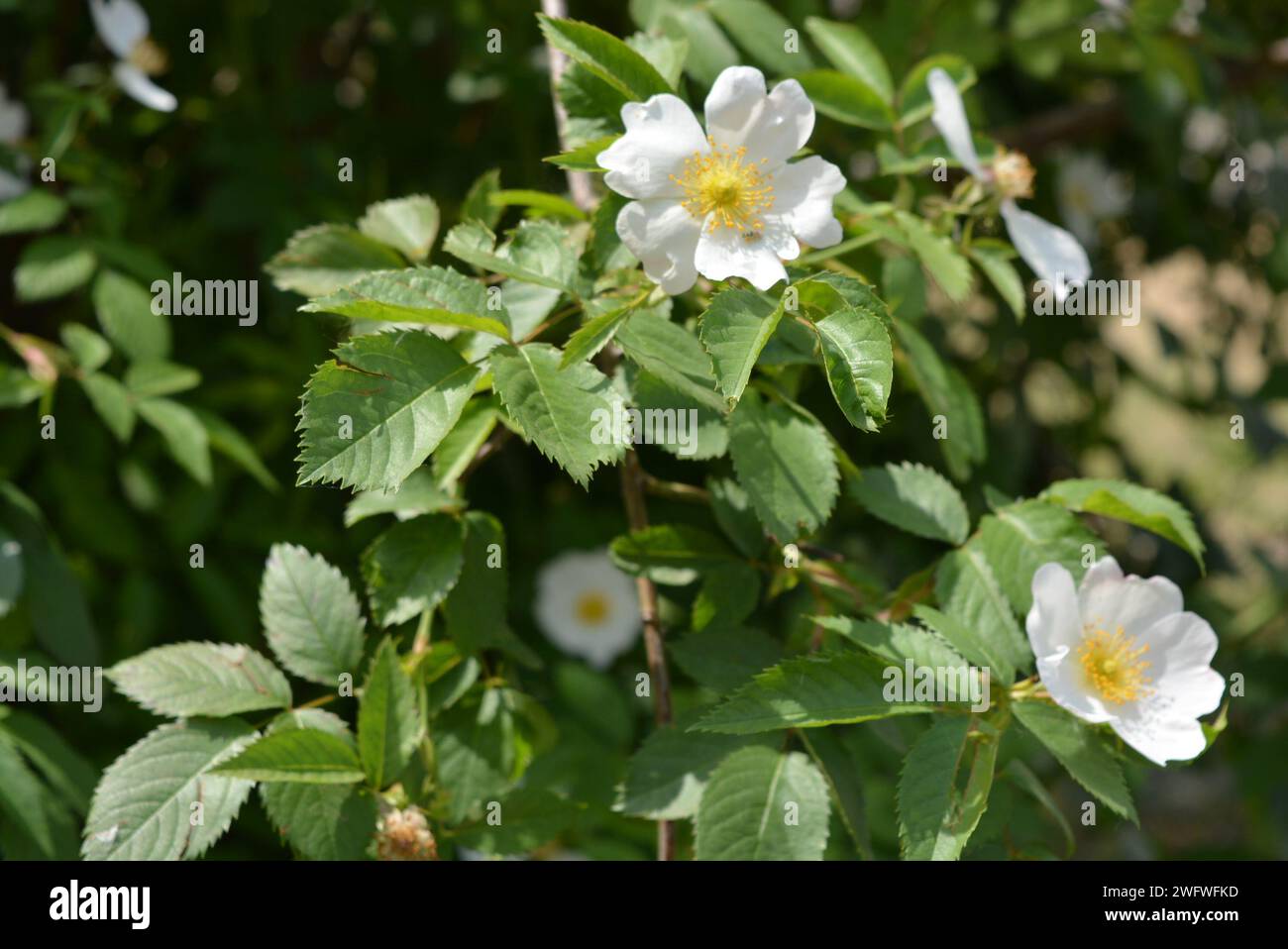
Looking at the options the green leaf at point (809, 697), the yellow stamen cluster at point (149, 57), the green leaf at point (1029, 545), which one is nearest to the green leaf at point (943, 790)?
the green leaf at point (809, 697)

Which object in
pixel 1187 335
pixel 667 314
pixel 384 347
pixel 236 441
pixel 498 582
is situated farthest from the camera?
pixel 1187 335

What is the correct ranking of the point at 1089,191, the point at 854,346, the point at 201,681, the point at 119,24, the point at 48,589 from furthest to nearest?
the point at 1089,191 → the point at 119,24 → the point at 48,589 → the point at 201,681 → the point at 854,346

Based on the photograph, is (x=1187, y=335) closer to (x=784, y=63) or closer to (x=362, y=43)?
(x=784, y=63)

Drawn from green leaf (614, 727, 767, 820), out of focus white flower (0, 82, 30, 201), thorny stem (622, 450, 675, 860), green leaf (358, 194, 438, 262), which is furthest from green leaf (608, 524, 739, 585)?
out of focus white flower (0, 82, 30, 201)

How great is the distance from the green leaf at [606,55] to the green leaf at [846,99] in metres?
0.25

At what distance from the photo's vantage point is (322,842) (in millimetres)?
1022

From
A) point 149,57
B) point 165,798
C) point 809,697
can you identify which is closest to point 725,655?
point 809,697

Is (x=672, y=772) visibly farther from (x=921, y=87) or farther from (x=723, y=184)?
(x=921, y=87)

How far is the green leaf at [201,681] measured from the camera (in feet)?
3.52

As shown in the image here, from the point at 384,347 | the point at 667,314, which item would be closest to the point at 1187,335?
the point at 667,314

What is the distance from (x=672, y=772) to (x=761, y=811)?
0.11 meters

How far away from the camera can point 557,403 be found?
925 millimetres

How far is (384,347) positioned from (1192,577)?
1.79 meters

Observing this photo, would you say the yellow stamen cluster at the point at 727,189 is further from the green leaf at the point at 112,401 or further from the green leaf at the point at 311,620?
the green leaf at the point at 112,401
